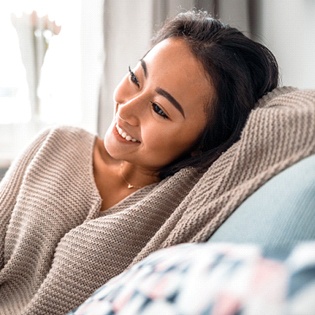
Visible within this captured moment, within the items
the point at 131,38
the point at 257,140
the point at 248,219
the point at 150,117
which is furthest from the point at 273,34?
the point at 248,219

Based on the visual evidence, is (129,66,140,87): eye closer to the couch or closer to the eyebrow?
the eyebrow

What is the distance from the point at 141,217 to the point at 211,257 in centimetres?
55

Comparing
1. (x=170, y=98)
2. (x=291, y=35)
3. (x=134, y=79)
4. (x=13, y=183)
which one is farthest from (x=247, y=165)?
(x=291, y=35)

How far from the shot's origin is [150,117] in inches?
49.7

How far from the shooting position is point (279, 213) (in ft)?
2.54

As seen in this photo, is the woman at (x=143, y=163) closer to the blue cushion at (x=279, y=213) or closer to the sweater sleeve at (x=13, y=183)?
the sweater sleeve at (x=13, y=183)

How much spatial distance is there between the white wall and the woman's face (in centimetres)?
49

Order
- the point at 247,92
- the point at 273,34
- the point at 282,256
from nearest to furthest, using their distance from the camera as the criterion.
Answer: the point at 282,256 < the point at 247,92 < the point at 273,34

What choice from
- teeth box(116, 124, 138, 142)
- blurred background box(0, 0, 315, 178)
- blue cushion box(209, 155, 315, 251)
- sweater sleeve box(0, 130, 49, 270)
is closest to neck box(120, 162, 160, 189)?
teeth box(116, 124, 138, 142)

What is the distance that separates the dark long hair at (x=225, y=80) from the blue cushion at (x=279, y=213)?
360 millimetres

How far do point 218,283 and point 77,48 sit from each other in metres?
1.51

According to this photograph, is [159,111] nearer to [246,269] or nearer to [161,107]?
[161,107]

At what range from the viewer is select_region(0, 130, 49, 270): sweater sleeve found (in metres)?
1.33

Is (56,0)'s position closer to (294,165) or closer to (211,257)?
(294,165)
